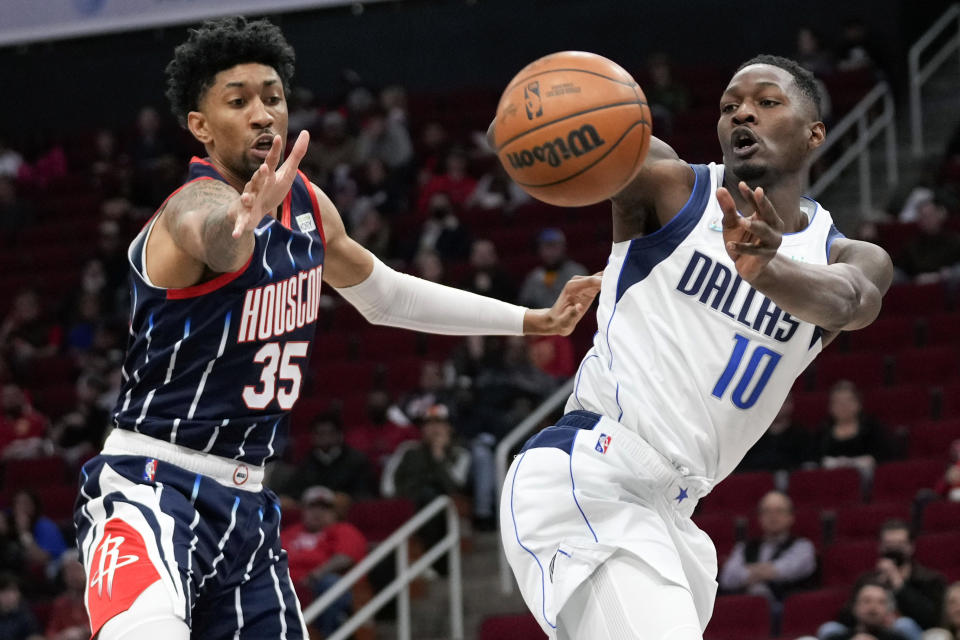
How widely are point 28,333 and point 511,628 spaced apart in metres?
7.98

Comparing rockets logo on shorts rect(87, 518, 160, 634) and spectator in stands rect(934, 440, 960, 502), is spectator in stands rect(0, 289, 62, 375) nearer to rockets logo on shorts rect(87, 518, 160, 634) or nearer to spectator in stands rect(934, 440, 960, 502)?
spectator in stands rect(934, 440, 960, 502)

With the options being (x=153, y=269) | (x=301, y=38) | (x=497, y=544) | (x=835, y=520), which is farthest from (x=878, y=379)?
(x=301, y=38)

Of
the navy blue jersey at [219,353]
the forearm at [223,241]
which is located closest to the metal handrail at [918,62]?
the navy blue jersey at [219,353]

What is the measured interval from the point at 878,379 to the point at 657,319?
686 centimetres

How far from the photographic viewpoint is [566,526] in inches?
162

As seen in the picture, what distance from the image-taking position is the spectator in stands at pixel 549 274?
11828 millimetres

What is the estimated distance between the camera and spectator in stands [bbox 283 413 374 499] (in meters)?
10.5

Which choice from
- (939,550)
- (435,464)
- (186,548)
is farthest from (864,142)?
(186,548)

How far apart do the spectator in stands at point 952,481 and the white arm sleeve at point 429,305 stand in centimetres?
476

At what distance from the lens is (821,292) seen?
380 cm

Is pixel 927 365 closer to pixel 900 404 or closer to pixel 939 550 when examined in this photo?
pixel 900 404

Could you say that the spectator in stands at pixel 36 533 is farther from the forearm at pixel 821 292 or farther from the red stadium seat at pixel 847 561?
the forearm at pixel 821 292

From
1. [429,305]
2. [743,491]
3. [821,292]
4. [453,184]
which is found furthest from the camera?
[453,184]

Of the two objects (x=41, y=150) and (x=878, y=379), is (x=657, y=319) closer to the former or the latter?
(x=878, y=379)
